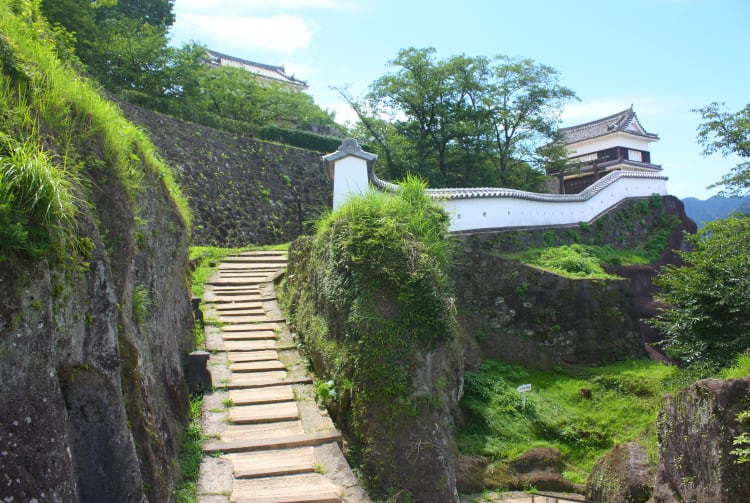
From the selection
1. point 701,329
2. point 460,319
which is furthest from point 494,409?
point 701,329

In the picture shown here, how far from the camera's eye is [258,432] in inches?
250

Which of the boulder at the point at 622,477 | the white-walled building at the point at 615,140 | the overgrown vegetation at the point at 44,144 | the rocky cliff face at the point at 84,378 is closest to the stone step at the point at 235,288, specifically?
the overgrown vegetation at the point at 44,144

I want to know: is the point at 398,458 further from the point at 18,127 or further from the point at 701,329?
the point at 701,329

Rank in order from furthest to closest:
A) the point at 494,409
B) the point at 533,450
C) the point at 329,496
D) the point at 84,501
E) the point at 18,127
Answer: the point at 494,409, the point at 533,450, the point at 329,496, the point at 18,127, the point at 84,501

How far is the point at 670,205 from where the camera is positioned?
23.6m

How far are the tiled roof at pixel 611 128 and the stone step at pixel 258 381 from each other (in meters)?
24.8

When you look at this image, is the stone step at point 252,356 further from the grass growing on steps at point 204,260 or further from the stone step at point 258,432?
the grass growing on steps at point 204,260

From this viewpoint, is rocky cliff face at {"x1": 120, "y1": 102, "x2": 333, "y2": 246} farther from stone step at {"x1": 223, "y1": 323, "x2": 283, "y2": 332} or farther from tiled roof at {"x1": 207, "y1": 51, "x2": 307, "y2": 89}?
tiled roof at {"x1": 207, "y1": 51, "x2": 307, "y2": 89}

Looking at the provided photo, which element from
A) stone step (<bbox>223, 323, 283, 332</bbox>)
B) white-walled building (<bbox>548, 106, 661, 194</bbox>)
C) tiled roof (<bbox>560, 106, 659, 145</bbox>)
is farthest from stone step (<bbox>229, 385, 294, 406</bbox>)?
tiled roof (<bbox>560, 106, 659, 145</bbox>)

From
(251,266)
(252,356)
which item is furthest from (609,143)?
(252,356)

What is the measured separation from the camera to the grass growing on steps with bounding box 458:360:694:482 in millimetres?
9484

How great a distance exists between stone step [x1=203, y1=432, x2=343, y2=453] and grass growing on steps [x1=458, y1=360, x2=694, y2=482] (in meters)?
3.61

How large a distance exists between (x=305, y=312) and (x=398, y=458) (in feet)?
11.1

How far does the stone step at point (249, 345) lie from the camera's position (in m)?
8.49
